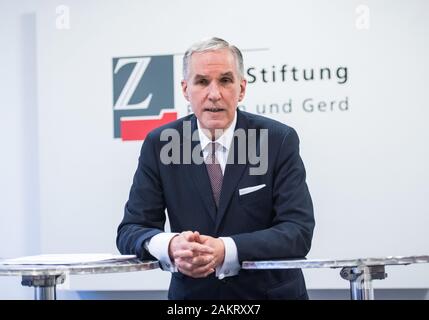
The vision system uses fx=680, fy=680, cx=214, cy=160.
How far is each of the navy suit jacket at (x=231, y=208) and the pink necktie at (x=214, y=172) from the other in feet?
0.10

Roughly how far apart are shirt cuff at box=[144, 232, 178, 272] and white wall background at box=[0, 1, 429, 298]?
150cm

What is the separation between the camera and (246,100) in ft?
10.6

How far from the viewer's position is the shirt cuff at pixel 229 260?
1.73 m

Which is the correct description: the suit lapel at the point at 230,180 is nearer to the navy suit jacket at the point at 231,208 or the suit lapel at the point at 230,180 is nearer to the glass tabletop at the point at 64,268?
the navy suit jacket at the point at 231,208

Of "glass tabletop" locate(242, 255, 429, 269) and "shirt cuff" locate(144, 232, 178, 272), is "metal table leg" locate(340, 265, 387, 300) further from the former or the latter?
"shirt cuff" locate(144, 232, 178, 272)

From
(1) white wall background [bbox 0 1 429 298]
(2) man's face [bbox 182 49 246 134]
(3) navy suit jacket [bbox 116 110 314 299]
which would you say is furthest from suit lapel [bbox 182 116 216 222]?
(1) white wall background [bbox 0 1 429 298]

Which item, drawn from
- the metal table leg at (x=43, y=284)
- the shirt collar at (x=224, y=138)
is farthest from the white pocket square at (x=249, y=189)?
the metal table leg at (x=43, y=284)

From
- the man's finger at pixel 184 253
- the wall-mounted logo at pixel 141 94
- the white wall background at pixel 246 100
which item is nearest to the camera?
the man's finger at pixel 184 253

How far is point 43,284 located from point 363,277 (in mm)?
737

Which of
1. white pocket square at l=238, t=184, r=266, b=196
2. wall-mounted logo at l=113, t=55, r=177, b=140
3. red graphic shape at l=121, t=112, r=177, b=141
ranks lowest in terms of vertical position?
white pocket square at l=238, t=184, r=266, b=196

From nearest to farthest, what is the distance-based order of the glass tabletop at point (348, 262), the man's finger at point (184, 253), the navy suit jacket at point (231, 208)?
1. the glass tabletop at point (348, 262)
2. the man's finger at point (184, 253)
3. the navy suit jacket at point (231, 208)

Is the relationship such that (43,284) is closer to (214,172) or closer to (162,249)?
(162,249)

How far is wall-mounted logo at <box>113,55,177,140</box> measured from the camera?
3303 millimetres

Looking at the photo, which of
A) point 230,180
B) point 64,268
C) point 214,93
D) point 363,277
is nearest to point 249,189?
point 230,180
